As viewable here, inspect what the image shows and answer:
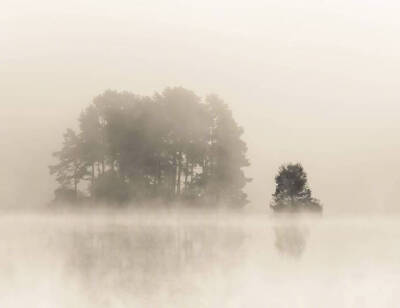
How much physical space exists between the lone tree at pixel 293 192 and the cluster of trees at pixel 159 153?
442 inches

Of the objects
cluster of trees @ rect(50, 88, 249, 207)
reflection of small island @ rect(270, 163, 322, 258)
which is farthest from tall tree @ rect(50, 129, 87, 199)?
reflection of small island @ rect(270, 163, 322, 258)

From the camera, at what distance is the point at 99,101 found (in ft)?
230

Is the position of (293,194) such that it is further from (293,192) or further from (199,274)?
(199,274)

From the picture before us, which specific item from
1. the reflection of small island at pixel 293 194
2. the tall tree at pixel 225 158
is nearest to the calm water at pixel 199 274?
the reflection of small island at pixel 293 194

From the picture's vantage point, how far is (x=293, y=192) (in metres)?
48.8

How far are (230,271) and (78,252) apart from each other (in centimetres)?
738

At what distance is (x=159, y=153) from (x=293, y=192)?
2010cm

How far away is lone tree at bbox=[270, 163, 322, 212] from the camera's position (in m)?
48.3

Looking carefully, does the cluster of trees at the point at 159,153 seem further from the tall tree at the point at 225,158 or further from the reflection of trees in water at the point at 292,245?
the reflection of trees in water at the point at 292,245

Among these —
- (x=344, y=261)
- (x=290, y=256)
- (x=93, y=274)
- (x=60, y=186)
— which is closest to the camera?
(x=93, y=274)

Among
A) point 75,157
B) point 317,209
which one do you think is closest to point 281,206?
→ point 317,209

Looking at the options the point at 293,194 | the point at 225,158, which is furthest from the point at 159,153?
the point at 293,194

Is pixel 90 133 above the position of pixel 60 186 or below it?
above

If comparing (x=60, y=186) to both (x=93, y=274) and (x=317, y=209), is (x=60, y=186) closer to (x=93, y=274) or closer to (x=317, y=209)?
(x=317, y=209)
